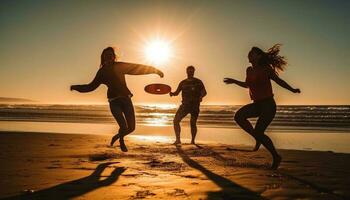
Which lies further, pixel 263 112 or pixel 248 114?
pixel 248 114

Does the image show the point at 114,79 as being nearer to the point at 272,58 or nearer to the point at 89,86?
the point at 89,86

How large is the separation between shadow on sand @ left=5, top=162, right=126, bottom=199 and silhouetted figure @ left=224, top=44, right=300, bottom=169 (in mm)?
2571

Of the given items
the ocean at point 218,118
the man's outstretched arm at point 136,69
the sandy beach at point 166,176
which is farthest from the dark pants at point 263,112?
the ocean at point 218,118

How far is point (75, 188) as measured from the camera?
477 cm

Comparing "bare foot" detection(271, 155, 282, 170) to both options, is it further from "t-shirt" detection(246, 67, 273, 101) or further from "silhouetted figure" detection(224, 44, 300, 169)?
"t-shirt" detection(246, 67, 273, 101)

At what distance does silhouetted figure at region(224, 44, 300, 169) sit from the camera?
21.8 ft

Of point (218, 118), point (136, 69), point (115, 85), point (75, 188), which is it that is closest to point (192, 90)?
point (136, 69)

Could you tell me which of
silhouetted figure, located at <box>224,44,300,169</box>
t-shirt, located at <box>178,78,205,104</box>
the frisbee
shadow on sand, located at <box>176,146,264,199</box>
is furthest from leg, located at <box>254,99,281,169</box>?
the frisbee

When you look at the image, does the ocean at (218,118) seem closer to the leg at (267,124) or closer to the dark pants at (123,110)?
the dark pants at (123,110)

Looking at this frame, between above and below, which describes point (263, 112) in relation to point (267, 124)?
above

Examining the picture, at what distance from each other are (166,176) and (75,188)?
1.52 metres

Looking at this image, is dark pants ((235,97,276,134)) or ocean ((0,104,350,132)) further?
ocean ((0,104,350,132))

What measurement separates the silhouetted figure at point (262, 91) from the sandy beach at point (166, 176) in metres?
0.61

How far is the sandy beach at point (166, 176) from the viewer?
179 inches
